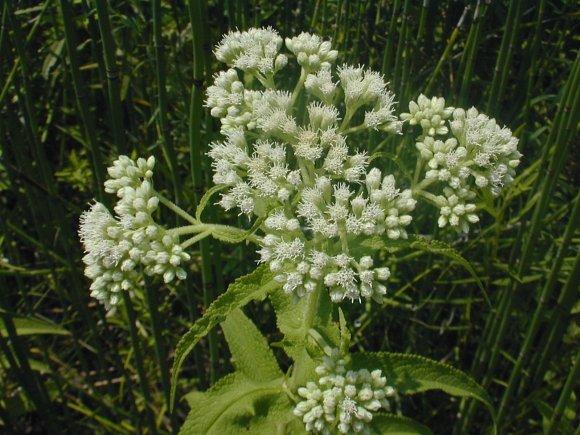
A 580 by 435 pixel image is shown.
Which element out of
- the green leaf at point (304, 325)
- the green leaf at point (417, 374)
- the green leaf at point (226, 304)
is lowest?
the green leaf at point (417, 374)

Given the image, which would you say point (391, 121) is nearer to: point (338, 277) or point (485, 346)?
point (338, 277)

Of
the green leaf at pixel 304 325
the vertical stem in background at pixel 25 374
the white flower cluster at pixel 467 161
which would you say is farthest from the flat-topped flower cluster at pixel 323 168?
the vertical stem in background at pixel 25 374

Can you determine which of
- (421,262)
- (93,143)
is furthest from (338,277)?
(421,262)

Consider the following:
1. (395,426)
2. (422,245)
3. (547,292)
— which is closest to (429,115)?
(422,245)

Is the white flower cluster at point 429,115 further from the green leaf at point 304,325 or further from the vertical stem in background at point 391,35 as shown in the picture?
the green leaf at point 304,325

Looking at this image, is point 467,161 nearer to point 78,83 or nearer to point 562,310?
point 562,310

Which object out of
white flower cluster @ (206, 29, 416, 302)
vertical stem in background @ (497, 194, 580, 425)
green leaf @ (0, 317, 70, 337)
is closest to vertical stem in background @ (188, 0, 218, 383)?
white flower cluster @ (206, 29, 416, 302)
